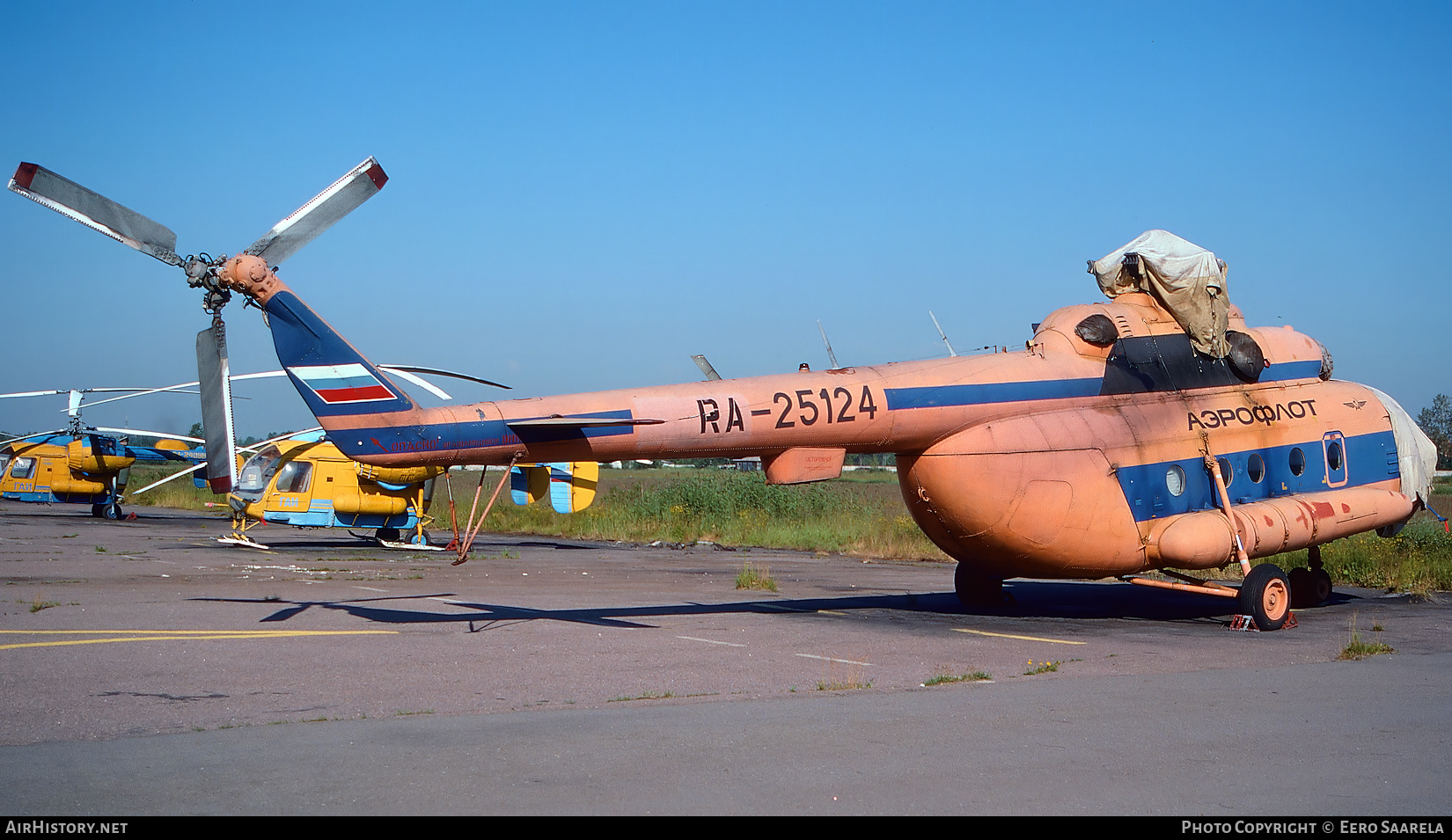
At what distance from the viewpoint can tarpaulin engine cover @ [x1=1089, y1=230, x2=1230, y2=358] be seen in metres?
14.2

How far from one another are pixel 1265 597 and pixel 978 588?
3518 millimetres

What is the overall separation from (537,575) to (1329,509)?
12.4m

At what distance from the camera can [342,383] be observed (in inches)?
423

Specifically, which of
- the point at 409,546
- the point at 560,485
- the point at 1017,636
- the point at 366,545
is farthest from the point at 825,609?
the point at 366,545

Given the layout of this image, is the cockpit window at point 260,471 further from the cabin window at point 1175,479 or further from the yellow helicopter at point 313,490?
the cabin window at point 1175,479

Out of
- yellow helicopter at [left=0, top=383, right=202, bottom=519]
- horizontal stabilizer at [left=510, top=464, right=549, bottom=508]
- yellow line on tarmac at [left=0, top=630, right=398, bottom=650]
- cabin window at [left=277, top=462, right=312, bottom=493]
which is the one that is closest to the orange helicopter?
yellow line on tarmac at [left=0, top=630, right=398, bottom=650]

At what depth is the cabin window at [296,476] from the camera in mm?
27250

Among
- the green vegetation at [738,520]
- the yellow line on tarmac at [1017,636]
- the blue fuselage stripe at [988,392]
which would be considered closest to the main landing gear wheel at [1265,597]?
the yellow line on tarmac at [1017,636]

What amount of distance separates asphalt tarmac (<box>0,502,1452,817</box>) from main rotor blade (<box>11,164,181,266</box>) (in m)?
3.72

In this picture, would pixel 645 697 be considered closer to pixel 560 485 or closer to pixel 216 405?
pixel 216 405

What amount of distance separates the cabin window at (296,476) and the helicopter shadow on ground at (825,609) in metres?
12.4

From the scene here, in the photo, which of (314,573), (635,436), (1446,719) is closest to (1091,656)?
(1446,719)
